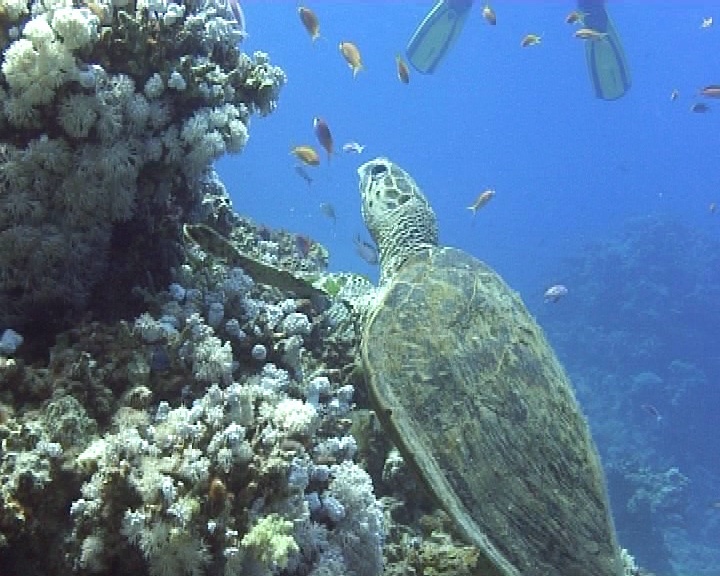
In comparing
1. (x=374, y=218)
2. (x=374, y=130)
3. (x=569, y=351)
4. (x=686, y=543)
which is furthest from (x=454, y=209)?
(x=374, y=218)

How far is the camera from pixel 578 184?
9344 cm

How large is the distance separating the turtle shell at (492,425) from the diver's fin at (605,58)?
935cm

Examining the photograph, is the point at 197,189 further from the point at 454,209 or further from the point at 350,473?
the point at 454,209

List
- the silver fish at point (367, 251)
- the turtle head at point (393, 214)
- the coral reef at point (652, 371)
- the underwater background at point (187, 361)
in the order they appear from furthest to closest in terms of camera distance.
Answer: the coral reef at point (652, 371) < the silver fish at point (367, 251) < the turtle head at point (393, 214) < the underwater background at point (187, 361)

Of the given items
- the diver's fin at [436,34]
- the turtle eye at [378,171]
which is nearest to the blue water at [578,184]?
the diver's fin at [436,34]

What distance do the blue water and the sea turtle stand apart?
4.78 ft

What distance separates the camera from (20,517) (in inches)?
69.9

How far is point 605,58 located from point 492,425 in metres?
10.5

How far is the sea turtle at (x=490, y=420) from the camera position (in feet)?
8.73

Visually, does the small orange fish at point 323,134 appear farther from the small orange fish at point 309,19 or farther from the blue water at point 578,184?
the small orange fish at point 309,19

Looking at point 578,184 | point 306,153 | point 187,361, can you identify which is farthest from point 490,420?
point 578,184

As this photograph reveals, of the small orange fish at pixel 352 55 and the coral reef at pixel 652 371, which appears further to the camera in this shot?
the coral reef at pixel 652 371

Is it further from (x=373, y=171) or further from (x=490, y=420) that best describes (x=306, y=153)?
(x=490, y=420)

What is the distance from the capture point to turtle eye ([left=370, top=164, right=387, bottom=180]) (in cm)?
500
